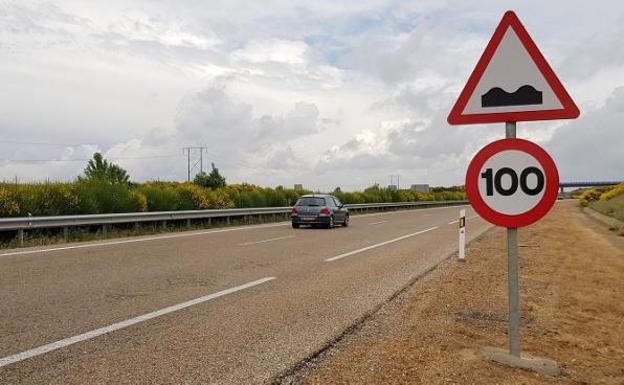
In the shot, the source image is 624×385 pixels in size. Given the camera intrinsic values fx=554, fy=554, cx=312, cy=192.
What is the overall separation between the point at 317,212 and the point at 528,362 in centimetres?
1836

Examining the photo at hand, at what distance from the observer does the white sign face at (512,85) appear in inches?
167

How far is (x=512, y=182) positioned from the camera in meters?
4.23

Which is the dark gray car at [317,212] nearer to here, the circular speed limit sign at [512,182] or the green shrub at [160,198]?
the green shrub at [160,198]

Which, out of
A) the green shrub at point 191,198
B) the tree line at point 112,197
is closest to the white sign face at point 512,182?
the tree line at point 112,197

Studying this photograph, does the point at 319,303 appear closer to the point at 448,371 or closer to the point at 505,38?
the point at 448,371

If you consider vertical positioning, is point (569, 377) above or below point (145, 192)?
below

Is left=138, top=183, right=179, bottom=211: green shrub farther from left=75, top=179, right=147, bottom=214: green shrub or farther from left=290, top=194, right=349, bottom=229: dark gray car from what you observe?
left=290, top=194, right=349, bottom=229: dark gray car

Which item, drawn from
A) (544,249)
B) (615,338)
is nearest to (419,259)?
(544,249)

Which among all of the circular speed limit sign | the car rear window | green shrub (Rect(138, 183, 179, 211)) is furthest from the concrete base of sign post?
green shrub (Rect(138, 183, 179, 211))

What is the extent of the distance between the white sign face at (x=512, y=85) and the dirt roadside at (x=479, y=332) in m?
2.11

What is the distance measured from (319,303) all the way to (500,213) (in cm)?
349

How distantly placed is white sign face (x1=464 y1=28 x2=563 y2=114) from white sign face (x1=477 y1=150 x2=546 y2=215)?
0.39 m

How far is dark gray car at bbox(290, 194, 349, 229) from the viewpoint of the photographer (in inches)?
898

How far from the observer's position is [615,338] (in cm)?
563
